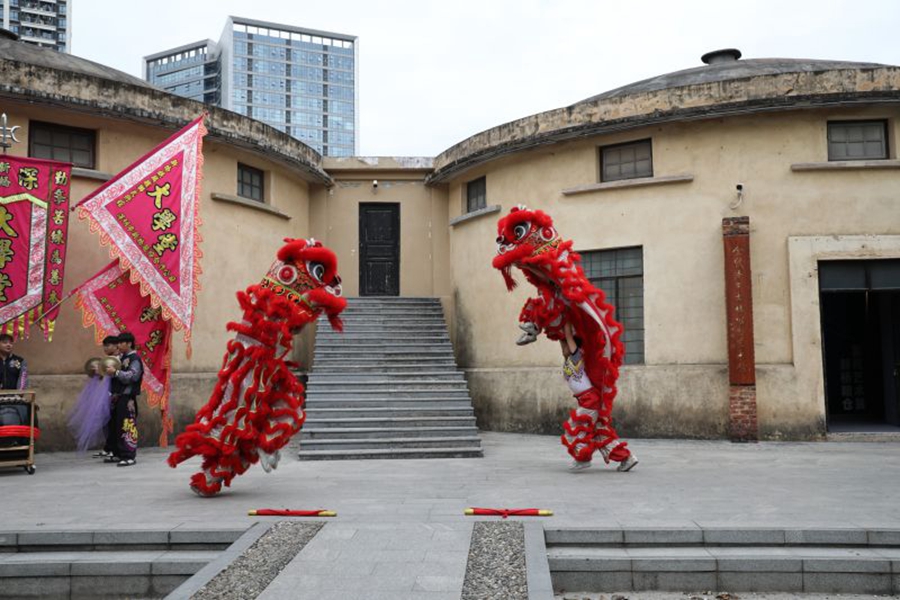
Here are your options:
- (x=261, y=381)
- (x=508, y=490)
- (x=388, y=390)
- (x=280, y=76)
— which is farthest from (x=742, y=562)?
(x=280, y=76)

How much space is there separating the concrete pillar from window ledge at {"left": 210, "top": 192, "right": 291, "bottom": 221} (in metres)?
8.25

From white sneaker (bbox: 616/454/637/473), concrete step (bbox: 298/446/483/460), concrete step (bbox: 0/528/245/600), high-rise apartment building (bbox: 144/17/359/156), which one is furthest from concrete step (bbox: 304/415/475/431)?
high-rise apartment building (bbox: 144/17/359/156)

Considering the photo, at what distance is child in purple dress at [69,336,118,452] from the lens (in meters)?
10.9

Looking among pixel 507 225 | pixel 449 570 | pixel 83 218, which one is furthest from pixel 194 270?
pixel 449 570

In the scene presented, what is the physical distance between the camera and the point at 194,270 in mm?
11031

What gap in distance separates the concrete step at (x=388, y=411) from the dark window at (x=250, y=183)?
182 inches

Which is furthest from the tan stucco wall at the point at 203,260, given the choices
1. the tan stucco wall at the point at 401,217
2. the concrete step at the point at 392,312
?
the concrete step at the point at 392,312

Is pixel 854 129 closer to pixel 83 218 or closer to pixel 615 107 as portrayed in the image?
pixel 615 107

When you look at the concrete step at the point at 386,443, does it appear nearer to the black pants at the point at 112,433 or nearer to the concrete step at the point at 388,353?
the black pants at the point at 112,433

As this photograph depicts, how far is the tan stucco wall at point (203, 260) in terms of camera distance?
1166 cm

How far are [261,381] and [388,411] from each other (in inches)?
189

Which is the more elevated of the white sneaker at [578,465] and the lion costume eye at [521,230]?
the lion costume eye at [521,230]

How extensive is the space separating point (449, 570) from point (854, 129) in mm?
10860

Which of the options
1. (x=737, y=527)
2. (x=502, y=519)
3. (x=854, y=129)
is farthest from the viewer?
(x=854, y=129)
